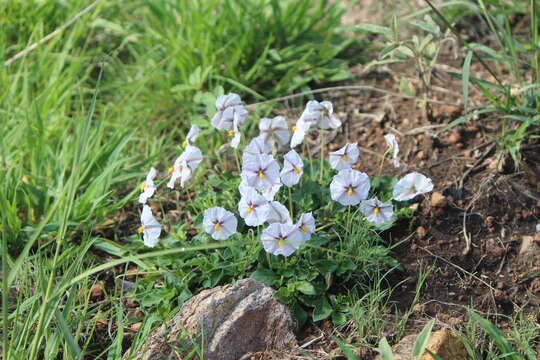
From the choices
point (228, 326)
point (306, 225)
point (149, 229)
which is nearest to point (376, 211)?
point (306, 225)

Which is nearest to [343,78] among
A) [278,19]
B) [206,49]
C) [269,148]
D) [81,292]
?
[278,19]

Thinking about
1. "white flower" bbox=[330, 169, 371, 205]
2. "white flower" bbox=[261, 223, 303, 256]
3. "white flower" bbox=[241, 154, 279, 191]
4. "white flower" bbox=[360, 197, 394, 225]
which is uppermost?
"white flower" bbox=[241, 154, 279, 191]

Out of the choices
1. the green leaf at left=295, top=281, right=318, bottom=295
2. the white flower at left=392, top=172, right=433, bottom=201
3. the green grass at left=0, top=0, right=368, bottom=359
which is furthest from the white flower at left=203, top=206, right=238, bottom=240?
the white flower at left=392, top=172, right=433, bottom=201

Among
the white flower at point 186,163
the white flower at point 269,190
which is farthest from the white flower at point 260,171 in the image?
the white flower at point 186,163

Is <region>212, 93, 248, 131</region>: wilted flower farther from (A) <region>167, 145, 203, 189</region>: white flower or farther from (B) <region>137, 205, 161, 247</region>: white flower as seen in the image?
(B) <region>137, 205, 161, 247</region>: white flower

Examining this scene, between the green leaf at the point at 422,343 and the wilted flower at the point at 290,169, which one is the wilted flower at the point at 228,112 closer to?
the wilted flower at the point at 290,169
